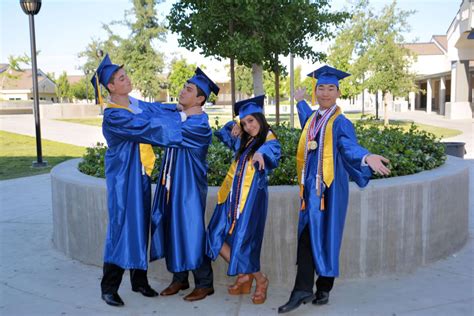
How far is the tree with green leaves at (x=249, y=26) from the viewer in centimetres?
739

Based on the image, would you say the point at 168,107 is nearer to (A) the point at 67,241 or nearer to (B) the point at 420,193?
(A) the point at 67,241

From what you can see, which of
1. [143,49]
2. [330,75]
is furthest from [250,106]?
[143,49]

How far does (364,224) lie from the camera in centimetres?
425

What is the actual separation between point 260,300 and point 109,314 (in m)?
1.13

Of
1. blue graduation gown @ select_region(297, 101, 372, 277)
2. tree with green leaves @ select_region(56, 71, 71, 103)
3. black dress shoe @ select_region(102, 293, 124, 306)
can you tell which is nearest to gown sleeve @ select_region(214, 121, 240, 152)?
blue graduation gown @ select_region(297, 101, 372, 277)

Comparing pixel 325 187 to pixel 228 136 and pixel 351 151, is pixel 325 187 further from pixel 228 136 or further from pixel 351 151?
pixel 228 136

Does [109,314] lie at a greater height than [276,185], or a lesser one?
lesser

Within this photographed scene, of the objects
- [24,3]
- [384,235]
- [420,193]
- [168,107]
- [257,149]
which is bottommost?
[384,235]

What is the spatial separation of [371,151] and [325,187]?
5.81 feet

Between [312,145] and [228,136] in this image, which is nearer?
[312,145]

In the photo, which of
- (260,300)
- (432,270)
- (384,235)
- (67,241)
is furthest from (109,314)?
(432,270)

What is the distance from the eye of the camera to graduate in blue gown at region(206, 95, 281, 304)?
3643 millimetres

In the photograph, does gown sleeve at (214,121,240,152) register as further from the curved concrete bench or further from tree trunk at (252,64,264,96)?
tree trunk at (252,64,264,96)

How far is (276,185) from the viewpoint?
451 centimetres
